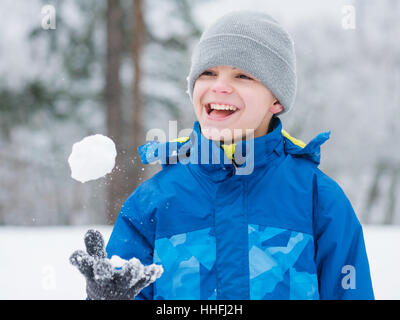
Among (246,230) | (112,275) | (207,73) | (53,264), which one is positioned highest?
(207,73)

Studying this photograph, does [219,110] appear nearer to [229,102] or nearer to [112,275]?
[229,102]

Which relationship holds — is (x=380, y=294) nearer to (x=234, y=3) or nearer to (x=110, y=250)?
(x=110, y=250)

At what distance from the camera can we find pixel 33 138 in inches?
436

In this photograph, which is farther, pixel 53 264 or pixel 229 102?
pixel 53 264

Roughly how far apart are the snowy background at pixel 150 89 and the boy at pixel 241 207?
4.57 meters

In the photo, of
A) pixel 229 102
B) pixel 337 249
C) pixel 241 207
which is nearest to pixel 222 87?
pixel 229 102

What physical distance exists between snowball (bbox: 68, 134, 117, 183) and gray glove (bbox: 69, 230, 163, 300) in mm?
385

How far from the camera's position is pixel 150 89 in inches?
415

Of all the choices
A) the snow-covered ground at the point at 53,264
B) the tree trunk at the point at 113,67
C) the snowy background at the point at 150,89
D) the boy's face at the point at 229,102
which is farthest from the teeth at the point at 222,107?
the tree trunk at the point at 113,67

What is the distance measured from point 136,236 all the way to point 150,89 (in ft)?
30.4

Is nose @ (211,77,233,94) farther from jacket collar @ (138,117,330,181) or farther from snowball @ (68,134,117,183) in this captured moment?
snowball @ (68,134,117,183)

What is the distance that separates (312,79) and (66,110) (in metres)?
6.74

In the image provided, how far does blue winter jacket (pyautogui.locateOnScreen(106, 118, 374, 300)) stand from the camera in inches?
55.4

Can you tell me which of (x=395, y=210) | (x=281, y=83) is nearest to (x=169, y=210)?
(x=281, y=83)
